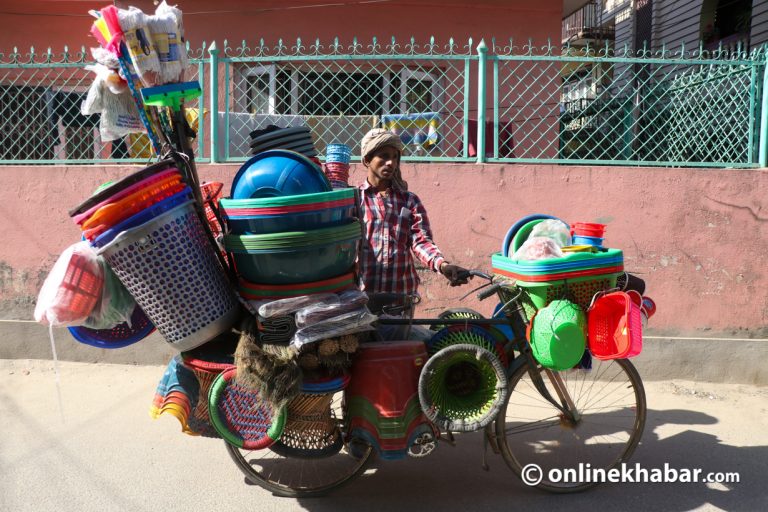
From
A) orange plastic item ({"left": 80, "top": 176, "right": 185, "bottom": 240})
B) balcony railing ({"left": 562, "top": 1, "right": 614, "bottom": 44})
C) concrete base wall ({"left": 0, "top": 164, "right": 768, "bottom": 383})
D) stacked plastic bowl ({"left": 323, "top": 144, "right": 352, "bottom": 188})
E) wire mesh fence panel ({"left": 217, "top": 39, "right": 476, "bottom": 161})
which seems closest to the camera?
orange plastic item ({"left": 80, "top": 176, "right": 185, "bottom": 240})

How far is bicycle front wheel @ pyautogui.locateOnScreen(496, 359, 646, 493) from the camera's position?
3172 millimetres

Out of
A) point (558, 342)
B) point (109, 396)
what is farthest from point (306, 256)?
point (109, 396)

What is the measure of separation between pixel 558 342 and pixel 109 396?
3229 millimetres

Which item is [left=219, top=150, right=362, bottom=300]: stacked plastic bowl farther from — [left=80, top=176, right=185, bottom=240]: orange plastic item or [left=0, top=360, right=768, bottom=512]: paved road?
[left=0, top=360, right=768, bottom=512]: paved road

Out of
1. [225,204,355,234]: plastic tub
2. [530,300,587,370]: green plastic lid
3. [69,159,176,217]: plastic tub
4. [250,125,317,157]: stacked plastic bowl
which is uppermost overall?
[250,125,317,157]: stacked plastic bowl

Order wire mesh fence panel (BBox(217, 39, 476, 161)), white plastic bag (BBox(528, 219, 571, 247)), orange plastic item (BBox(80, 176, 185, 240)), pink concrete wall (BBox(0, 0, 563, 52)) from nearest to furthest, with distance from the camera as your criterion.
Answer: orange plastic item (BBox(80, 176, 185, 240)) → white plastic bag (BBox(528, 219, 571, 247)) → wire mesh fence panel (BBox(217, 39, 476, 161)) → pink concrete wall (BBox(0, 0, 563, 52))

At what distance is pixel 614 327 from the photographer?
2729mm

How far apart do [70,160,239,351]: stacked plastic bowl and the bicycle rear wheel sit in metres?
0.78

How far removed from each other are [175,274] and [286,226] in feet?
1.46

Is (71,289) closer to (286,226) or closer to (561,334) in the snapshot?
(286,226)

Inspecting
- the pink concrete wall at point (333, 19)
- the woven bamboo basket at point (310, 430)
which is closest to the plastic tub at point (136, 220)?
the woven bamboo basket at point (310, 430)

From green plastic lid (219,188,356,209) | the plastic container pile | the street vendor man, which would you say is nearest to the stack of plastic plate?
the plastic container pile

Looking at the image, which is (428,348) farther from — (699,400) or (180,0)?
(180,0)

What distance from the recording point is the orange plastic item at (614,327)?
2648 millimetres
